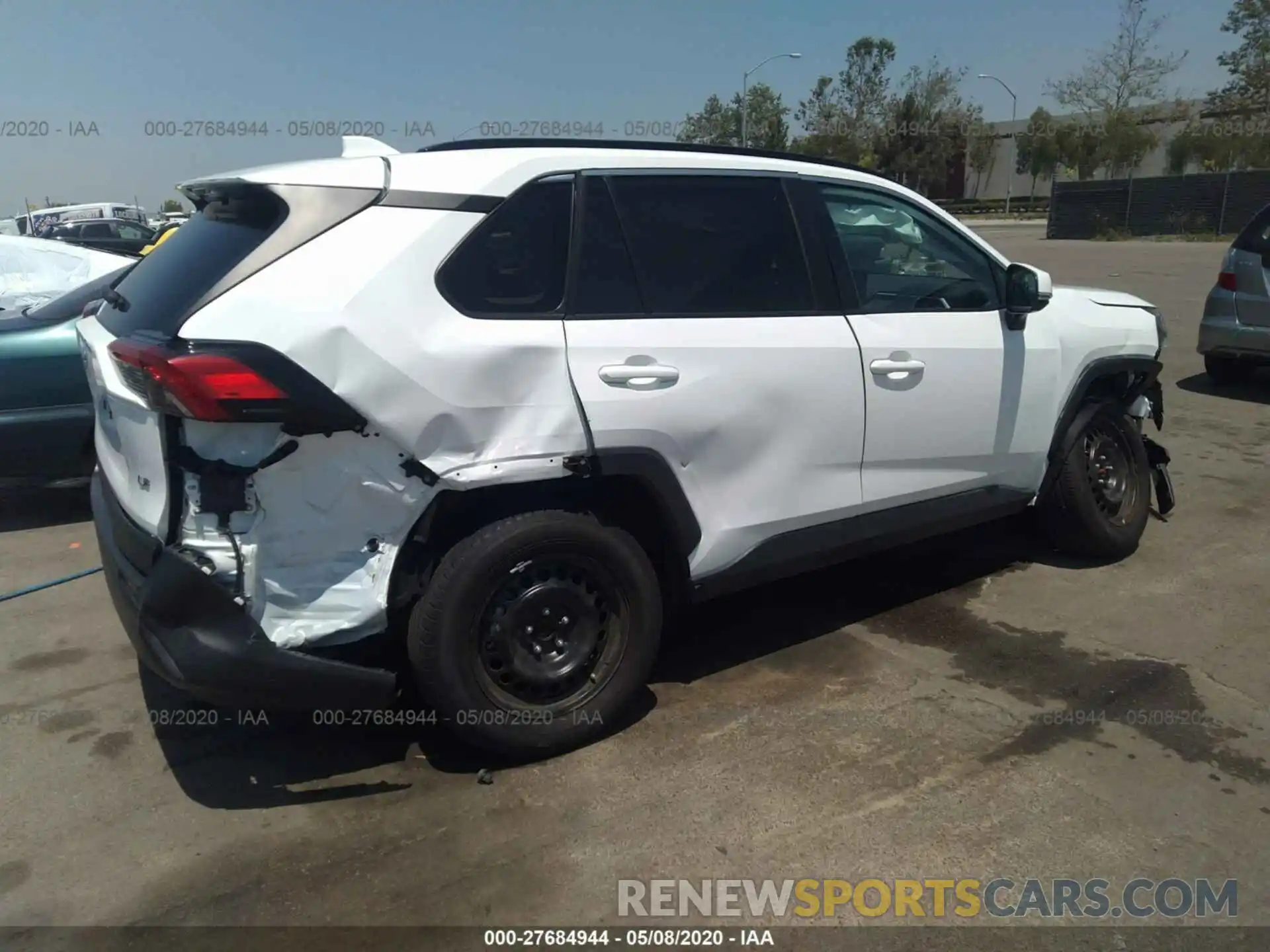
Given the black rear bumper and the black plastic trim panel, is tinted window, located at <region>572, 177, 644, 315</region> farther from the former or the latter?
the black rear bumper

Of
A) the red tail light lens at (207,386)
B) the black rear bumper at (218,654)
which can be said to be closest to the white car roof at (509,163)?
the red tail light lens at (207,386)

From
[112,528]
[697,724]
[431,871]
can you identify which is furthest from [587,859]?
[112,528]

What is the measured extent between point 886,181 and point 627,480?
1869 millimetres

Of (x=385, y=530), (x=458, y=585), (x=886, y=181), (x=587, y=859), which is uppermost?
(x=886, y=181)

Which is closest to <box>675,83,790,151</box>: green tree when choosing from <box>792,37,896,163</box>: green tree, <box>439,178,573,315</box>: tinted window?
<box>792,37,896,163</box>: green tree

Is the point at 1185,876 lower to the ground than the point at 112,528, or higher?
lower

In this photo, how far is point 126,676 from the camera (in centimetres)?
400

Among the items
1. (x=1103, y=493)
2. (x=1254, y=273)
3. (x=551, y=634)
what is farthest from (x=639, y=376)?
(x=1254, y=273)

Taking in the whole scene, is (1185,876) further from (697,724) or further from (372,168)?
(372,168)

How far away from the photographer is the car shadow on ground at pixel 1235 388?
869 cm

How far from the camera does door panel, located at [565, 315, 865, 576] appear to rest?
10.4ft

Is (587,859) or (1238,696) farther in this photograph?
(1238,696)

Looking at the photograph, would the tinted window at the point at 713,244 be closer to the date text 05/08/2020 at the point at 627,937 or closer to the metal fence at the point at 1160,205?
the date text 05/08/2020 at the point at 627,937

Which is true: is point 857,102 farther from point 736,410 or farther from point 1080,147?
point 736,410
